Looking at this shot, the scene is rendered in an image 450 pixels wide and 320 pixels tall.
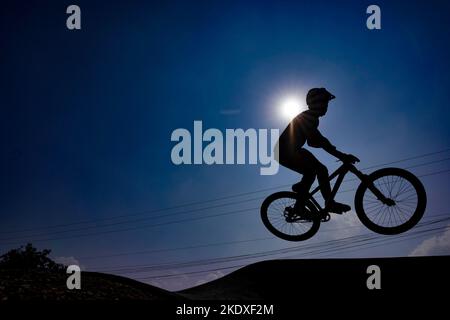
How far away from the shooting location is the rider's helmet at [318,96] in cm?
728

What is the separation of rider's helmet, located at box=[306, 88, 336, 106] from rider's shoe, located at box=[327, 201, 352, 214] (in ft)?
7.45

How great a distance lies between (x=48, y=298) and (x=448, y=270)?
10.4m

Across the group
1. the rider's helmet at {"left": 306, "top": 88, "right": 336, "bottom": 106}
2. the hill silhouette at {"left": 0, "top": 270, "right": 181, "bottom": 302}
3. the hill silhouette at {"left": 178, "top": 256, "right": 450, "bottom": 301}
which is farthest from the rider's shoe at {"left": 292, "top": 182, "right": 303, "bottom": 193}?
the hill silhouette at {"left": 0, "top": 270, "right": 181, "bottom": 302}

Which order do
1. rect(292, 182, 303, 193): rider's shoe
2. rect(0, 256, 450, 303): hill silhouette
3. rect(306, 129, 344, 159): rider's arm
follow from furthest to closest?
rect(292, 182, 303, 193): rider's shoe → rect(0, 256, 450, 303): hill silhouette → rect(306, 129, 344, 159): rider's arm

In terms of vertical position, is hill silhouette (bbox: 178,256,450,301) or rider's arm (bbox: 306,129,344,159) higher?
rider's arm (bbox: 306,129,344,159)

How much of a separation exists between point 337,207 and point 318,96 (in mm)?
2435

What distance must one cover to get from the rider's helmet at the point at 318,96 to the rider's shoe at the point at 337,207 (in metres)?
2.27

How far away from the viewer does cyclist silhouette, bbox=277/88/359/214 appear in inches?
289

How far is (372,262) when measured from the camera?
1295 centimetres

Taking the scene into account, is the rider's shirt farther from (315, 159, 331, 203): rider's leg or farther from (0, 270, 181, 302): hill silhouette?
(0, 270, 181, 302): hill silhouette
